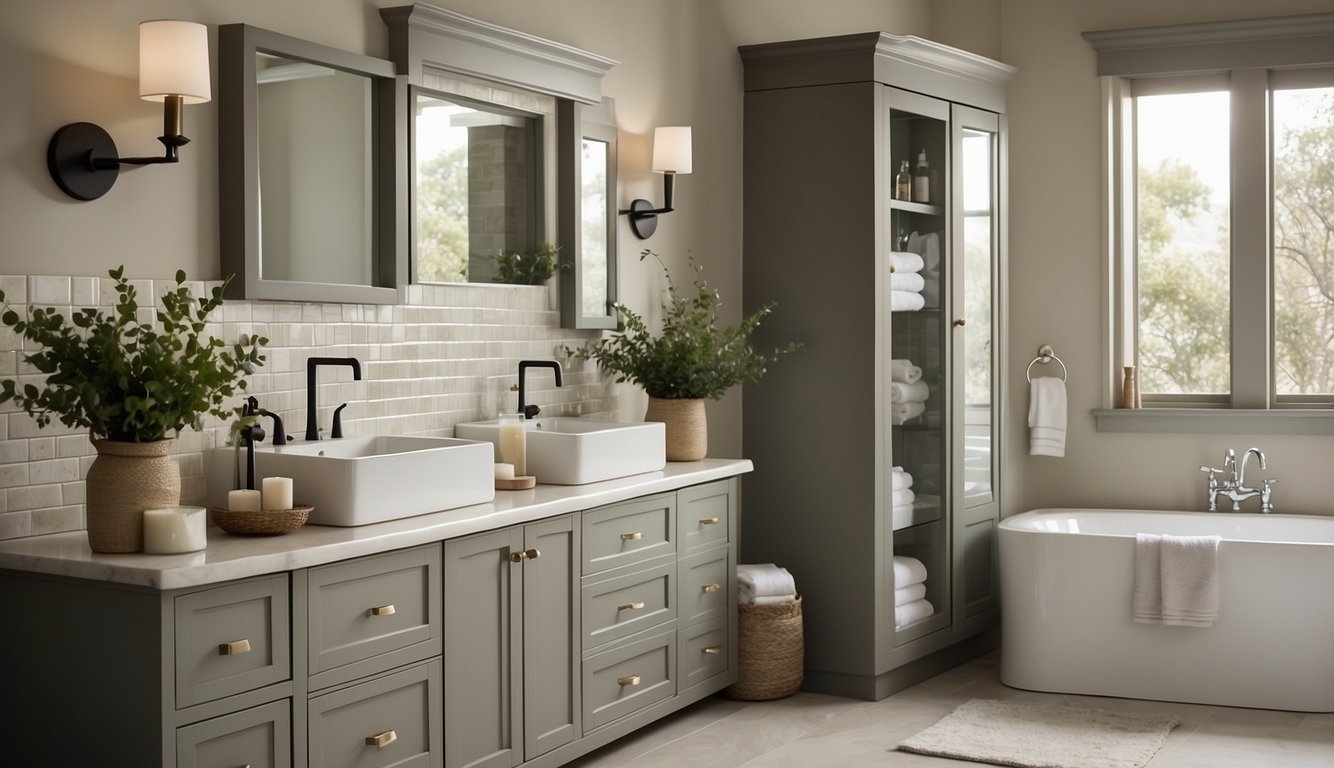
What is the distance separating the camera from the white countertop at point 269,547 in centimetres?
231

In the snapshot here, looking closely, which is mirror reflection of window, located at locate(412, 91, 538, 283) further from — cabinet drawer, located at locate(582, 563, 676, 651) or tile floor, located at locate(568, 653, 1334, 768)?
tile floor, located at locate(568, 653, 1334, 768)

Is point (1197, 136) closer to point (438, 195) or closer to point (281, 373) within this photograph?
point (438, 195)

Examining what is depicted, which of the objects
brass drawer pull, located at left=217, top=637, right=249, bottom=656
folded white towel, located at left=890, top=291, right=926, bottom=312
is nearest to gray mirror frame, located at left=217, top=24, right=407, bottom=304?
brass drawer pull, located at left=217, top=637, right=249, bottom=656

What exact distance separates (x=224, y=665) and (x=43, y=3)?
1279 mm

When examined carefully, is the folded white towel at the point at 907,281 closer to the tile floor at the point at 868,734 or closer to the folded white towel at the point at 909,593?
the folded white towel at the point at 909,593

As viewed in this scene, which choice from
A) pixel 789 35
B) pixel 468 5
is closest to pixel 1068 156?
pixel 789 35

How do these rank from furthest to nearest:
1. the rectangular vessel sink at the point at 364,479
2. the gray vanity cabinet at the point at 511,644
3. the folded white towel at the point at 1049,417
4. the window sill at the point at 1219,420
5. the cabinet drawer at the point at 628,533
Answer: the folded white towel at the point at 1049,417, the window sill at the point at 1219,420, the cabinet drawer at the point at 628,533, the gray vanity cabinet at the point at 511,644, the rectangular vessel sink at the point at 364,479

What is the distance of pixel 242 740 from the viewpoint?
8.07 ft

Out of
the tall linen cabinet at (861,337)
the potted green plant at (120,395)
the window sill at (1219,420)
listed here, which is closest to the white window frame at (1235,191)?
the window sill at (1219,420)

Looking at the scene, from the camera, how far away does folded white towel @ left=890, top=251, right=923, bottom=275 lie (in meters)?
4.50

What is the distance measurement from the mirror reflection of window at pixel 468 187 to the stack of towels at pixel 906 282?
133cm

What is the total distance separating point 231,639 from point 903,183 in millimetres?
2894

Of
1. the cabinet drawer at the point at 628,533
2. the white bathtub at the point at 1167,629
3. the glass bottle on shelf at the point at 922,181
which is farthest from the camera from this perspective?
the glass bottle on shelf at the point at 922,181

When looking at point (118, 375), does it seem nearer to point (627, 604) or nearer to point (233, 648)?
point (233, 648)
